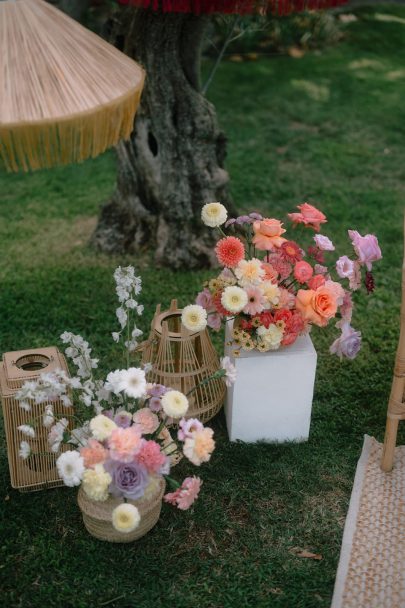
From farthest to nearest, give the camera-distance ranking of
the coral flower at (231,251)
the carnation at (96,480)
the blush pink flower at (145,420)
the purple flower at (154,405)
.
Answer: the coral flower at (231,251) → the purple flower at (154,405) → the blush pink flower at (145,420) → the carnation at (96,480)

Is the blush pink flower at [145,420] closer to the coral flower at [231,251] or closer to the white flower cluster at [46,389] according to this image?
the white flower cluster at [46,389]

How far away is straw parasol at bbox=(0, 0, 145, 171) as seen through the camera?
5.69 feet

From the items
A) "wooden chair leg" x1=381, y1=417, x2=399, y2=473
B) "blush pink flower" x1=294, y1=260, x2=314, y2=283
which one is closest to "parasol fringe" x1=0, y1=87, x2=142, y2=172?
"blush pink flower" x1=294, y1=260, x2=314, y2=283

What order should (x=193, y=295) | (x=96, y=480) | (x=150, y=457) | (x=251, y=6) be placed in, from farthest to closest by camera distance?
1. (x=193, y=295)
2. (x=251, y=6)
3. (x=150, y=457)
4. (x=96, y=480)

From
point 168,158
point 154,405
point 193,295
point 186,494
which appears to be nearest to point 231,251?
point 154,405

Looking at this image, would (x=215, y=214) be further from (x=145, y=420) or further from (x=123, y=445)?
(x=123, y=445)

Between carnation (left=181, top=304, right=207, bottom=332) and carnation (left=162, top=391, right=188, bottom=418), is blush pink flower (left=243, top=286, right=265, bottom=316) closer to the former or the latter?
carnation (left=181, top=304, right=207, bottom=332)

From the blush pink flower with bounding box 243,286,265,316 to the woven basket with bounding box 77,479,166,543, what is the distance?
63cm

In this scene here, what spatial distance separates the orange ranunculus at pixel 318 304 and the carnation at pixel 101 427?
79 centimetres

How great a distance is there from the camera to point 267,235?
262 cm

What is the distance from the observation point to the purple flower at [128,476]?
2.19 metres

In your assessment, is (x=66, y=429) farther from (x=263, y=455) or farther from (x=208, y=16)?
(x=208, y=16)

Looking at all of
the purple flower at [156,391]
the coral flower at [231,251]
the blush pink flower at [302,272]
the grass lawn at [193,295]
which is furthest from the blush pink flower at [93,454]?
the blush pink flower at [302,272]

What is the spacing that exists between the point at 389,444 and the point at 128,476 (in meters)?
1.04
